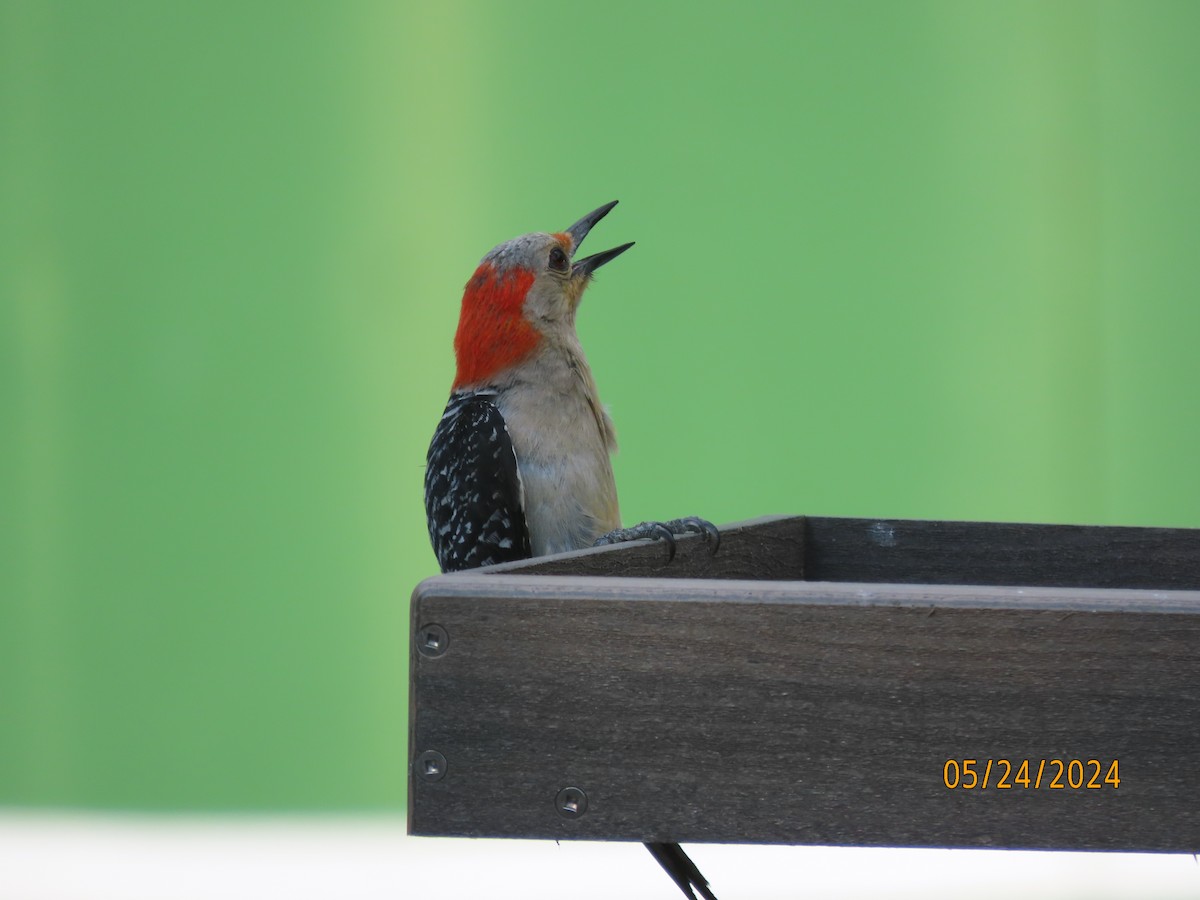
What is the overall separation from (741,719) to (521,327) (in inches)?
51.3

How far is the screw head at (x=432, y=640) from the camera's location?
1.06 m

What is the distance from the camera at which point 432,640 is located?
1.06 metres

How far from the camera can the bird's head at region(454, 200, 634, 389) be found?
2250mm

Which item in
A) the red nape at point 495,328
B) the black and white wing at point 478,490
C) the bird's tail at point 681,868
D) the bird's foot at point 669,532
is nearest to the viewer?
the bird's tail at point 681,868

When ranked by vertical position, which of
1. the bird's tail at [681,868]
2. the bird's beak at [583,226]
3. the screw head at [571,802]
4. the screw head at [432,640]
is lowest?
the bird's tail at [681,868]

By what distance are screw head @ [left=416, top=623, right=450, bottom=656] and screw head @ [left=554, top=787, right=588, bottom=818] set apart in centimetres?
15

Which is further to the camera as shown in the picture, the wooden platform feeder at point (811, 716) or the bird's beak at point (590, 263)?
the bird's beak at point (590, 263)

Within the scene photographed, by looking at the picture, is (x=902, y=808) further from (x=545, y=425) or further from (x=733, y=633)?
(x=545, y=425)

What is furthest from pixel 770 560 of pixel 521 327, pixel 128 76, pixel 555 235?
pixel 128 76

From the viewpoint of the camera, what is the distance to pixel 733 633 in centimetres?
104

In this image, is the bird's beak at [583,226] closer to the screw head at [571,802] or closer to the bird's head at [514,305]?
the bird's head at [514,305]

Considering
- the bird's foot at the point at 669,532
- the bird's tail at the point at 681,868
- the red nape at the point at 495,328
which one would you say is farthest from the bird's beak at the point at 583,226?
the bird's tail at the point at 681,868

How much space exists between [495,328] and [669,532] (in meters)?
0.77

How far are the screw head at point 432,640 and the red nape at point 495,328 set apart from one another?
1.22 meters
